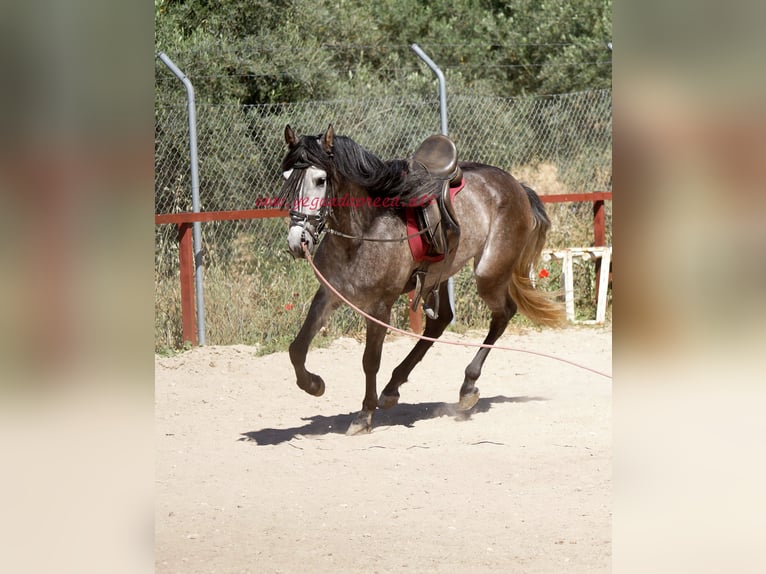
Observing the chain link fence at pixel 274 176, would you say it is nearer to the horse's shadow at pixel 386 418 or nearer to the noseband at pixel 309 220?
the horse's shadow at pixel 386 418

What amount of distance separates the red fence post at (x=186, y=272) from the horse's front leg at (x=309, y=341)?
2.97 meters

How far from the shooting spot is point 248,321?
9000 mm

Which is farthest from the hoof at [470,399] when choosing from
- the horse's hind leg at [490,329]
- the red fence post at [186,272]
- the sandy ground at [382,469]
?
the red fence post at [186,272]

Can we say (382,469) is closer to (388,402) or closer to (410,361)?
(388,402)

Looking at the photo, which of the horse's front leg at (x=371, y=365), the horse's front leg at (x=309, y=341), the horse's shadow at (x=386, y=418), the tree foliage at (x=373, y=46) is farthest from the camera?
the tree foliage at (x=373, y=46)

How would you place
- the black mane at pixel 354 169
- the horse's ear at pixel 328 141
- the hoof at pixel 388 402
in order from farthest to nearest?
the hoof at pixel 388 402
the horse's ear at pixel 328 141
the black mane at pixel 354 169

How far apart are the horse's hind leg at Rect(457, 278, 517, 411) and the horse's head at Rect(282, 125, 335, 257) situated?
5.91ft

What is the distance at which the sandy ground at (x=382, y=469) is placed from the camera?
380 centimetres

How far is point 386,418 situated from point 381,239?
145 cm

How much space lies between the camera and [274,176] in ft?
32.5
